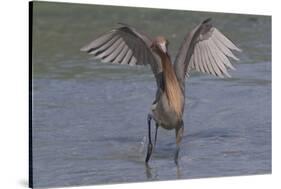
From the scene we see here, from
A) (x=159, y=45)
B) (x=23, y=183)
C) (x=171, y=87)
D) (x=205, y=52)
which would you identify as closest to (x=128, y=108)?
(x=171, y=87)

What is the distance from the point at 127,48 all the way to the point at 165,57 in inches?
10.2

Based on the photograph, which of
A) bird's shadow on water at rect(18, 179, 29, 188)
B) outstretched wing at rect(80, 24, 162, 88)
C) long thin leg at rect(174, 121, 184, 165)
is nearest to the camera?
bird's shadow on water at rect(18, 179, 29, 188)

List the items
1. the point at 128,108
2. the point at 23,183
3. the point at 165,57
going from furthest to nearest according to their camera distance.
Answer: the point at 165,57, the point at 128,108, the point at 23,183

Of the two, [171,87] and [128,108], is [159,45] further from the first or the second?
[128,108]

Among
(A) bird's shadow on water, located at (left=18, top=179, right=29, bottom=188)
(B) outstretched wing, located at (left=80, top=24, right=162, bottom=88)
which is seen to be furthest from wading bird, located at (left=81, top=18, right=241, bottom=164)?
(A) bird's shadow on water, located at (left=18, top=179, right=29, bottom=188)

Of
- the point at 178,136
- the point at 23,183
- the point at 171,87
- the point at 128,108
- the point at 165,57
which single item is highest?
the point at 165,57

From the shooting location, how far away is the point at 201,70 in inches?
197

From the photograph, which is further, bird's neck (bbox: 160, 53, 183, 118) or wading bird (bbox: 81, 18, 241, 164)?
bird's neck (bbox: 160, 53, 183, 118)

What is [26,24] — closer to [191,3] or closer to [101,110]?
[101,110]

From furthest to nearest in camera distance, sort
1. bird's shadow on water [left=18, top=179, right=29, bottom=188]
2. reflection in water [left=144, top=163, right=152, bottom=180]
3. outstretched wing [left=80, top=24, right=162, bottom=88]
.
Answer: reflection in water [left=144, top=163, right=152, bottom=180]
outstretched wing [left=80, top=24, right=162, bottom=88]
bird's shadow on water [left=18, top=179, right=29, bottom=188]

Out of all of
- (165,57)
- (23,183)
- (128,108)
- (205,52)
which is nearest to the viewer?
(23,183)

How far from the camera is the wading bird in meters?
4.76

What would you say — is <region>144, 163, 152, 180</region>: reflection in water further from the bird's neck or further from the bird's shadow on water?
the bird's shadow on water

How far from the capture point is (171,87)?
490 centimetres
